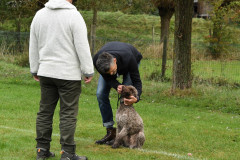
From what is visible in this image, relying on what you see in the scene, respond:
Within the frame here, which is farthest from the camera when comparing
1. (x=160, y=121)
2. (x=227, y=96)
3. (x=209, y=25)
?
(x=209, y=25)

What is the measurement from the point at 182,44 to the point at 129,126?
736 cm

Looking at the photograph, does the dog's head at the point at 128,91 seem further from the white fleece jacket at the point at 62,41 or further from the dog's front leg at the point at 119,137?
the white fleece jacket at the point at 62,41

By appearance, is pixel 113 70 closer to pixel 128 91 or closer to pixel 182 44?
pixel 128 91

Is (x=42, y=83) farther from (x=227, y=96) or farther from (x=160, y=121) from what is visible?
(x=227, y=96)

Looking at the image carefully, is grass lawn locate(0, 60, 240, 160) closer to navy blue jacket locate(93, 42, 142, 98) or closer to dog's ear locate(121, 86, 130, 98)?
dog's ear locate(121, 86, 130, 98)

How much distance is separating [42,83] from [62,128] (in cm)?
67

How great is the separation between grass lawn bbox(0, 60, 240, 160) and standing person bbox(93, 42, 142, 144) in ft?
1.85

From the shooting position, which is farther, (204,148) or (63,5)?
(204,148)

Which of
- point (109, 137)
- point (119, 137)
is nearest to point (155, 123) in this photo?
point (109, 137)

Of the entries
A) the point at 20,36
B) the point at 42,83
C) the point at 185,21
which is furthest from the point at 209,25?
the point at 42,83

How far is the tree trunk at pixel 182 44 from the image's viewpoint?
519 inches

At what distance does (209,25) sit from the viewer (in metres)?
28.2

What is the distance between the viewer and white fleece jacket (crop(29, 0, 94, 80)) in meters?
5.29

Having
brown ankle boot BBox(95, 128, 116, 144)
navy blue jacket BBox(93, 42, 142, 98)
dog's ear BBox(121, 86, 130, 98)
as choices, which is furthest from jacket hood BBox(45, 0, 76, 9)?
brown ankle boot BBox(95, 128, 116, 144)
